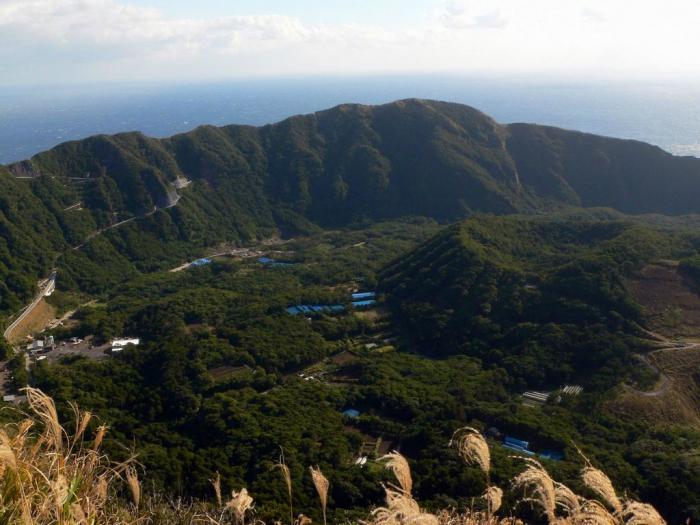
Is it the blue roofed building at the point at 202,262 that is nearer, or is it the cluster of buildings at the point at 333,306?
the cluster of buildings at the point at 333,306

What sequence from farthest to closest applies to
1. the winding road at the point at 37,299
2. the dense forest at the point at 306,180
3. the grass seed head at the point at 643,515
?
the dense forest at the point at 306,180
the winding road at the point at 37,299
the grass seed head at the point at 643,515

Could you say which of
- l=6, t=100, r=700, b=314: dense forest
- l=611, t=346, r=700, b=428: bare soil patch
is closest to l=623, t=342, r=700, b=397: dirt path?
l=611, t=346, r=700, b=428: bare soil patch

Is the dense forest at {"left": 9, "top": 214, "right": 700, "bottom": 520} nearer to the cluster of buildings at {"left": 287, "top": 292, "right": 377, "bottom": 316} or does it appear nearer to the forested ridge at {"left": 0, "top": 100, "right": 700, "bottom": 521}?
the forested ridge at {"left": 0, "top": 100, "right": 700, "bottom": 521}

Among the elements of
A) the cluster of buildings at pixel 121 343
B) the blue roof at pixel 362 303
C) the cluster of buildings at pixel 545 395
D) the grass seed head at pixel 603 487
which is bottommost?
the cluster of buildings at pixel 545 395

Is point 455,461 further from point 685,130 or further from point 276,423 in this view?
point 685,130

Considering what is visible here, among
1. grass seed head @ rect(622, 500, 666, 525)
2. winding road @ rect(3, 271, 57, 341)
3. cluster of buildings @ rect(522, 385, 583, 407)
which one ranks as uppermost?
grass seed head @ rect(622, 500, 666, 525)

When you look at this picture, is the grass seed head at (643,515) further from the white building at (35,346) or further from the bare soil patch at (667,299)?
the white building at (35,346)

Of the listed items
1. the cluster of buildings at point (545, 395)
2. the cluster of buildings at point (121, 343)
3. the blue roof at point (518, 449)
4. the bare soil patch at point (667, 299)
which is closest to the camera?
the blue roof at point (518, 449)

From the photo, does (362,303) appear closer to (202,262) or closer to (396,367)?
(396,367)

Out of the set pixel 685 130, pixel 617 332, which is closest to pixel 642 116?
pixel 685 130

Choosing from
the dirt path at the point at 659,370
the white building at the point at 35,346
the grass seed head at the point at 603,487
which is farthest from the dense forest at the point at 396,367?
the grass seed head at the point at 603,487

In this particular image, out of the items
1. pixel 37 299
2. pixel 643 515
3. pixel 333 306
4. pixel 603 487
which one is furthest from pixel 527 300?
pixel 37 299
